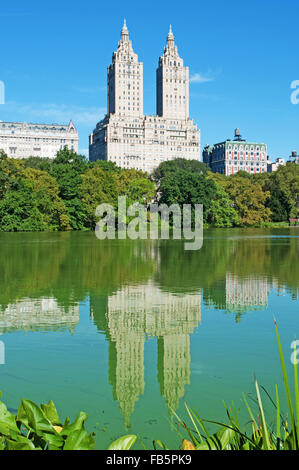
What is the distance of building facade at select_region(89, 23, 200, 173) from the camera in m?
131

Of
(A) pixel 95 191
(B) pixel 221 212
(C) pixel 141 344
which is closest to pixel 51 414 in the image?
(C) pixel 141 344

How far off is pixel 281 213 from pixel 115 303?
200ft

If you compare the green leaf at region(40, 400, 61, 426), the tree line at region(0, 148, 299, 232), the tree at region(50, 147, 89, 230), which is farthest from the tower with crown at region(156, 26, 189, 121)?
the green leaf at region(40, 400, 61, 426)

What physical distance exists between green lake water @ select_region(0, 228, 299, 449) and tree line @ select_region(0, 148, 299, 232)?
3460 centimetres

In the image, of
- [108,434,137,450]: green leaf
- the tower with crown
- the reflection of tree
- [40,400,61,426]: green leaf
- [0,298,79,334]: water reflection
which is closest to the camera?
[108,434,137,450]: green leaf

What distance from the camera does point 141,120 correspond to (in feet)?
443

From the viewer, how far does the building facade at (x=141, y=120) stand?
131 metres

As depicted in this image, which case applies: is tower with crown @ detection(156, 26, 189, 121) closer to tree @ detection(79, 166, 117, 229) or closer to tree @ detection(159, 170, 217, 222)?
tree @ detection(159, 170, 217, 222)

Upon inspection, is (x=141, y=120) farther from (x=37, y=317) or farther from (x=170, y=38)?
(x=37, y=317)

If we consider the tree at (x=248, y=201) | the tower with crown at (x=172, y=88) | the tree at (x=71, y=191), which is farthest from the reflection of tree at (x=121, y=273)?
the tower with crown at (x=172, y=88)

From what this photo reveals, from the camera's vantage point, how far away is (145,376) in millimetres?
4863

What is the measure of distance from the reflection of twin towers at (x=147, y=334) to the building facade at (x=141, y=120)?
122 meters

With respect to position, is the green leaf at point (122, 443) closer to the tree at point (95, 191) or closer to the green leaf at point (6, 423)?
the green leaf at point (6, 423)
